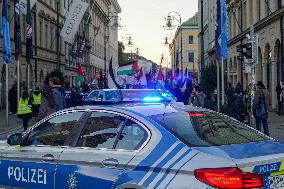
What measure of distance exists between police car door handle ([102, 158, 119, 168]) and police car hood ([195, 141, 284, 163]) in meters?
0.85

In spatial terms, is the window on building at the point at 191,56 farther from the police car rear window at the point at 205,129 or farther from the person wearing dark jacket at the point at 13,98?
the police car rear window at the point at 205,129

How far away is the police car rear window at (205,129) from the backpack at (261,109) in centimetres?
1025

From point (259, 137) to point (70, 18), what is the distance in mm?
27364

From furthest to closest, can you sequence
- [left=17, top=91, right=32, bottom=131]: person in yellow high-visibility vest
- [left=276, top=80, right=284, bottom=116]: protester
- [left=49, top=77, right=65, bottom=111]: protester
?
[left=276, top=80, right=284, bottom=116]: protester < [left=17, top=91, right=32, bottom=131]: person in yellow high-visibility vest < [left=49, top=77, right=65, bottom=111]: protester

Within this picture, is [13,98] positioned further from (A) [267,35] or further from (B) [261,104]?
(B) [261,104]

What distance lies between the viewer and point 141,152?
207 inches

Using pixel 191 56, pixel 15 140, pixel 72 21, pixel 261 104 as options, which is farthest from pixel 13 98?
pixel 191 56

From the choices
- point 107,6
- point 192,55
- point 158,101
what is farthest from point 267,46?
point 192,55

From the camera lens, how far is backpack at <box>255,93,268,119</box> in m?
16.1

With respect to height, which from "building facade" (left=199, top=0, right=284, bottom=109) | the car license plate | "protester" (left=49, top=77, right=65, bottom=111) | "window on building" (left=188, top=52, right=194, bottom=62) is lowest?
the car license plate

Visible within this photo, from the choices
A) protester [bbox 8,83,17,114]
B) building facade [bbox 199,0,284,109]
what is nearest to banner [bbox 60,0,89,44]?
protester [bbox 8,83,17,114]

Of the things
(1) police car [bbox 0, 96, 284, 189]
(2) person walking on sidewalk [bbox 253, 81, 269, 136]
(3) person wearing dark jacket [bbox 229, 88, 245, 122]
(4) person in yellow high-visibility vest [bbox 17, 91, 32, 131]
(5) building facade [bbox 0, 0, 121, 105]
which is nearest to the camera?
(1) police car [bbox 0, 96, 284, 189]

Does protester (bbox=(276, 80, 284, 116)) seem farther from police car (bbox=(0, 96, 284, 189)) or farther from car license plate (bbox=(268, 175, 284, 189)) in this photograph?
car license plate (bbox=(268, 175, 284, 189))

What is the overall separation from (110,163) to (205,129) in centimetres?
100
